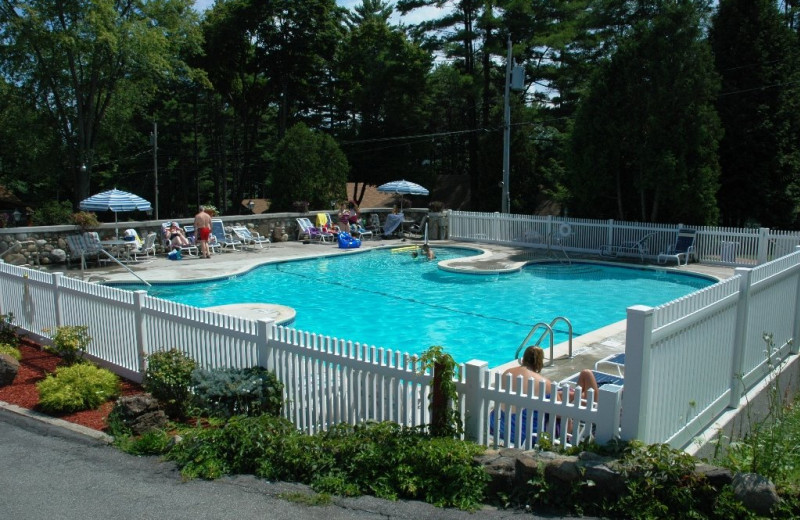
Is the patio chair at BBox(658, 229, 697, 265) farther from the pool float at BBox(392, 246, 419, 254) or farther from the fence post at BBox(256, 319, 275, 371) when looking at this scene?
the fence post at BBox(256, 319, 275, 371)

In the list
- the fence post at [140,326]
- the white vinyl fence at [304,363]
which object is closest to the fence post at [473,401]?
the white vinyl fence at [304,363]

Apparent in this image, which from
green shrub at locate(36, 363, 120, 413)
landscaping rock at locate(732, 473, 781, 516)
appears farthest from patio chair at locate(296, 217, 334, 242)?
landscaping rock at locate(732, 473, 781, 516)

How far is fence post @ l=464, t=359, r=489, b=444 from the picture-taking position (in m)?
4.82

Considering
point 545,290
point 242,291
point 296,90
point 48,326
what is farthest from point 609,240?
point 296,90

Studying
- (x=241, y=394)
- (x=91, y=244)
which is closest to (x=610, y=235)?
(x=91, y=244)

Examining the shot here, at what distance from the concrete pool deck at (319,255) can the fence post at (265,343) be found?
360 centimetres

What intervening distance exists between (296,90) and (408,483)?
35.0 m

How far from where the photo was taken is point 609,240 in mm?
18578

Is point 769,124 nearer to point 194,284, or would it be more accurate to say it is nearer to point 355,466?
point 194,284

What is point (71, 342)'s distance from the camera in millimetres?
7688

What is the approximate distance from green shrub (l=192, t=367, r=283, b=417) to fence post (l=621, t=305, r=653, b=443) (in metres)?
3.05

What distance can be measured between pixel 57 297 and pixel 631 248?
14.6m

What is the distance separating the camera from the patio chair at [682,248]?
16.7 m

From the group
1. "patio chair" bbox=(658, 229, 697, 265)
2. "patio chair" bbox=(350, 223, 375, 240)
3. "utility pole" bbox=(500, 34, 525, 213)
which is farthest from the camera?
"patio chair" bbox=(350, 223, 375, 240)
